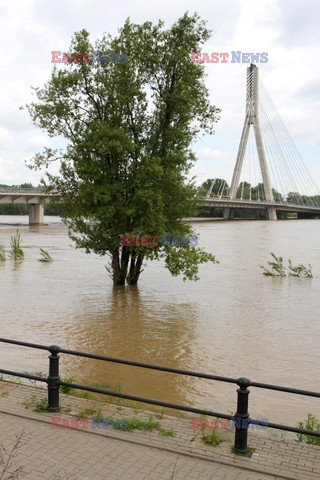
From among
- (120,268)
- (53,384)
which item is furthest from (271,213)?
(53,384)

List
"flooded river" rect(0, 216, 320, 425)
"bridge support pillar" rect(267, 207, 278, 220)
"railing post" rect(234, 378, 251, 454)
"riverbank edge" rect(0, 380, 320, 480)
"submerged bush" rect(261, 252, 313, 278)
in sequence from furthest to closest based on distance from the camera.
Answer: "bridge support pillar" rect(267, 207, 278, 220), "submerged bush" rect(261, 252, 313, 278), "flooded river" rect(0, 216, 320, 425), "railing post" rect(234, 378, 251, 454), "riverbank edge" rect(0, 380, 320, 480)

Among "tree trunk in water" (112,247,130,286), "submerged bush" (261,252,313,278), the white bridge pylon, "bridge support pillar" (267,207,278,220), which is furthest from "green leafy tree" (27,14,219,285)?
"bridge support pillar" (267,207,278,220)

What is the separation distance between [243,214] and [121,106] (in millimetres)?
96489

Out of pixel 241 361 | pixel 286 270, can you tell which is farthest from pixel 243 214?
pixel 241 361

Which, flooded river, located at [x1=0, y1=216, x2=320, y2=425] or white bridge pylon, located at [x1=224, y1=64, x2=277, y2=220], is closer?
flooded river, located at [x1=0, y1=216, x2=320, y2=425]

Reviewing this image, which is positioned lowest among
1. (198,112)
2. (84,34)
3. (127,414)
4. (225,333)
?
(225,333)

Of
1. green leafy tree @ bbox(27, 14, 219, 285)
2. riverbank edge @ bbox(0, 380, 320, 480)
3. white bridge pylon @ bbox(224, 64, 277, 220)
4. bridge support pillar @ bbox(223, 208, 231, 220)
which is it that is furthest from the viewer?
bridge support pillar @ bbox(223, 208, 231, 220)

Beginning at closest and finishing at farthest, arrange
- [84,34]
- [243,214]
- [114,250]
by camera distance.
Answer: [84,34] < [114,250] < [243,214]

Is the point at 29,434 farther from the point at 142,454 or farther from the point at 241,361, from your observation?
the point at 241,361

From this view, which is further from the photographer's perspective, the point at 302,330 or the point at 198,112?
A: the point at 198,112

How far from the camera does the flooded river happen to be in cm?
886

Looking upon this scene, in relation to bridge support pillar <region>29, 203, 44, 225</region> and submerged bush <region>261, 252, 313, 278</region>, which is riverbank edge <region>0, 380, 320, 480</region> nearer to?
submerged bush <region>261, 252, 313, 278</region>

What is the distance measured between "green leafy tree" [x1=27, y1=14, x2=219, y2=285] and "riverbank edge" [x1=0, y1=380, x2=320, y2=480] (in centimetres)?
1096

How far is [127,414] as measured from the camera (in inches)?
225
